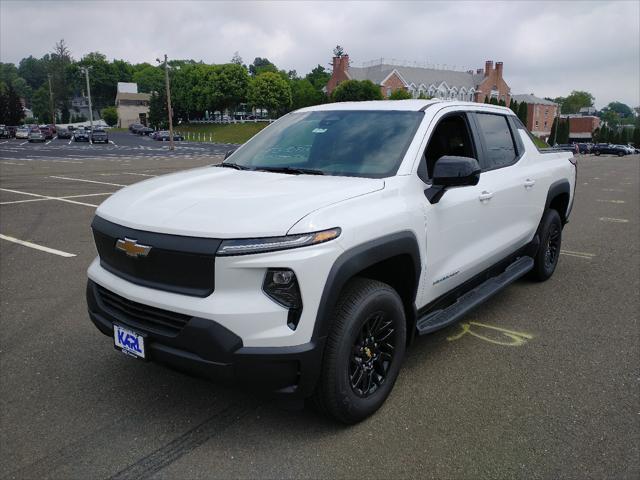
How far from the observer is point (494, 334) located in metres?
4.48

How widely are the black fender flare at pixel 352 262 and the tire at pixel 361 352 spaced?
0.12 meters

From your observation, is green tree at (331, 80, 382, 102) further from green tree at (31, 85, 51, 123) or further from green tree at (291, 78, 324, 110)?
green tree at (31, 85, 51, 123)

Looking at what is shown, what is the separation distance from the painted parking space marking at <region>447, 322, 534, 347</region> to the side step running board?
0.40m

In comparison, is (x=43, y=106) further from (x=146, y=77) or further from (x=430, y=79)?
(x=430, y=79)

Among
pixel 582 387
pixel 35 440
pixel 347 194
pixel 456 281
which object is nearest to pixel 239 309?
pixel 347 194

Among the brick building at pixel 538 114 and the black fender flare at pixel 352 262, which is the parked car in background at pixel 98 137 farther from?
the brick building at pixel 538 114

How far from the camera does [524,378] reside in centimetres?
368

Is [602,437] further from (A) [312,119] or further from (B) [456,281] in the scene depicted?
(A) [312,119]

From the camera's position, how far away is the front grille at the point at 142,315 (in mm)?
2672

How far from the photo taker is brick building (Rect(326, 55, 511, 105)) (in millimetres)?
80125

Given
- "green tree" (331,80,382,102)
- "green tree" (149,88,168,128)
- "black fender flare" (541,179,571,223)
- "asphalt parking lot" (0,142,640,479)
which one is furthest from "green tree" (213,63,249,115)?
"asphalt parking lot" (0,142,640,479)

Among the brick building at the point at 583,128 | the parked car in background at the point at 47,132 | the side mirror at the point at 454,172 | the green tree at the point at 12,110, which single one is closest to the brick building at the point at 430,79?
the brick building at the point at 583,128

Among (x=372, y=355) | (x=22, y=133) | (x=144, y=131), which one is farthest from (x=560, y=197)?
(x=144, y=131)

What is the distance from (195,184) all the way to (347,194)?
997mm
